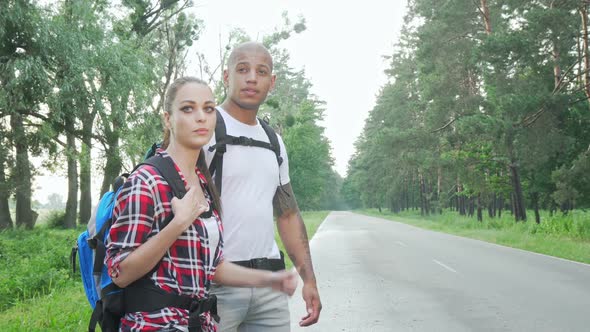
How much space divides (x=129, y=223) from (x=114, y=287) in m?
0.23

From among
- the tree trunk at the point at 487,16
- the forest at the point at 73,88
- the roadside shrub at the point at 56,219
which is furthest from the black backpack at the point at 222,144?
the roadside shrub at the point at 56,219

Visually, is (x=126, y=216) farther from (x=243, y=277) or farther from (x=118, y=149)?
(x=118, y=149)

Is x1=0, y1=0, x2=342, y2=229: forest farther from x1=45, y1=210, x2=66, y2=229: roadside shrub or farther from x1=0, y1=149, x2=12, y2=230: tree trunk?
x1=45, y1=210, x2=66, y2=229: roadside shrub

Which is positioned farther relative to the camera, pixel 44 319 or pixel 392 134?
pixel 392 134

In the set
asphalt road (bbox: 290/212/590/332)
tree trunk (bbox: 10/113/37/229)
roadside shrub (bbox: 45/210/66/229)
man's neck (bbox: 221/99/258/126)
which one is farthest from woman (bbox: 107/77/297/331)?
roadside shrub (bbox: 45/210/66/229)

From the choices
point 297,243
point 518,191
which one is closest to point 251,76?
point 297,243

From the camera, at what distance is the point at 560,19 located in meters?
19.1

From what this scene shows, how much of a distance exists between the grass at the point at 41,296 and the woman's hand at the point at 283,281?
234 cm

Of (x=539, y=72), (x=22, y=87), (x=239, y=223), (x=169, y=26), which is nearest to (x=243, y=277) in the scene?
(x=239, y=223)

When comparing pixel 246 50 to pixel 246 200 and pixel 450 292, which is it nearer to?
pixel 246 200

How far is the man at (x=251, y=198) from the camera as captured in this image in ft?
8.07

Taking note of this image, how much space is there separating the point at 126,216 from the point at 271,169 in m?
0.99

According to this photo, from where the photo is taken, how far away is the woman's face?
201 cm

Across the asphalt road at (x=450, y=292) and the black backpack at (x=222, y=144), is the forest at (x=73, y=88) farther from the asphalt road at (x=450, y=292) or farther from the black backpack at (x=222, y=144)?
the black backpack at (x=222, y=144)
